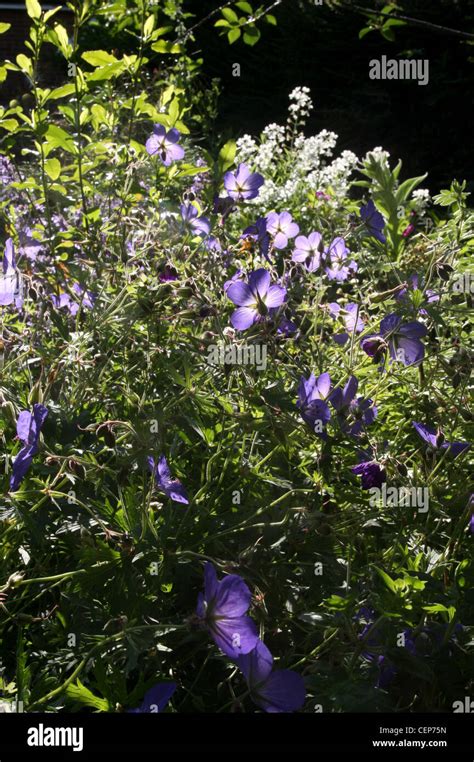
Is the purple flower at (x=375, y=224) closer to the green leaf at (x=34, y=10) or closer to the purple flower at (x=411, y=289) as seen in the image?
the purple flower at (x=411, y=289)

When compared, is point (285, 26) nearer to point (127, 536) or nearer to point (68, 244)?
point (68, 244)

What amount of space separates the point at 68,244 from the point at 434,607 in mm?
1017

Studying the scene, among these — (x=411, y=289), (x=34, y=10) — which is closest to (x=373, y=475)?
(x=411, y=289)

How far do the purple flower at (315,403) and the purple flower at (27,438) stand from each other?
14.1 inches

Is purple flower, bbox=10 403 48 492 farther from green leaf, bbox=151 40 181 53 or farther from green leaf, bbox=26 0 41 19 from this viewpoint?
green leaf, bbox=151 40 181 53

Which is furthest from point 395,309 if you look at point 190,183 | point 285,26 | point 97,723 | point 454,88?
point 285,26

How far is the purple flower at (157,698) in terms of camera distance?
3.08ft

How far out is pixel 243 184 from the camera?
1959 millimetres

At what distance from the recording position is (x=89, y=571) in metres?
1.07

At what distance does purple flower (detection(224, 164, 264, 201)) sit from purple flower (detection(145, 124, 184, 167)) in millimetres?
126

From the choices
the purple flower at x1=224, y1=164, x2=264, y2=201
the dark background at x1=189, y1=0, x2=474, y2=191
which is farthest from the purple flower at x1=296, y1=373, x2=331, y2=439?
the dark background at x1=189, y1=0, x2=474, y2=191

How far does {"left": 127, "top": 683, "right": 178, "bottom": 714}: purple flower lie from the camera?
3.08ft

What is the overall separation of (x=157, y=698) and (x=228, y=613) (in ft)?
0.38

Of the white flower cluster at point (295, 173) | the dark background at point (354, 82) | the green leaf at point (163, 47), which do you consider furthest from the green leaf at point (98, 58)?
the dark background at point (354, 82)
